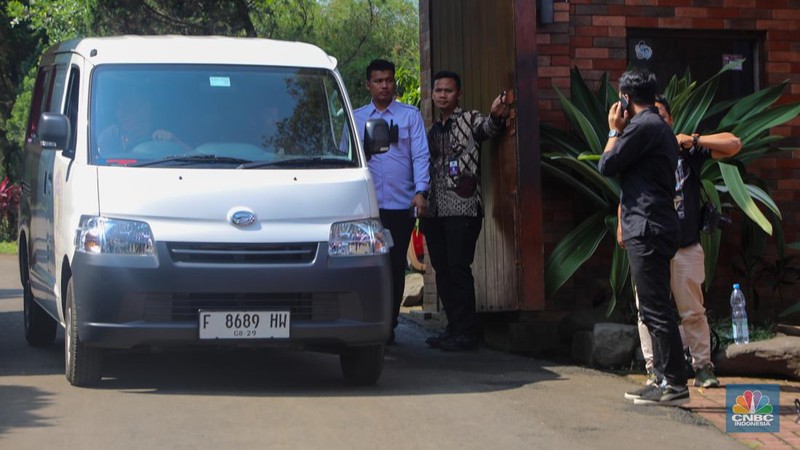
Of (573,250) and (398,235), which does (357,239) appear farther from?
(398,235)

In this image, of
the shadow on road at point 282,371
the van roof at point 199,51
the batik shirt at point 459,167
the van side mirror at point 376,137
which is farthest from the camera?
the batik shirt at point 459,167

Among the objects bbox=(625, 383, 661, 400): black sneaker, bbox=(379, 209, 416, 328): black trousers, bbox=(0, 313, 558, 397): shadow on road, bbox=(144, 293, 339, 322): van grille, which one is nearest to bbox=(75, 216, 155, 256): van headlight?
bbox=(144, 293, 339, 322): van grille

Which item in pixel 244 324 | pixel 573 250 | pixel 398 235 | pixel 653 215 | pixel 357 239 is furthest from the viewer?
pixel 398 235

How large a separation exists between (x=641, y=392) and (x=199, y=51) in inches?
138

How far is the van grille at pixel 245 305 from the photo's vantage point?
7.92 m

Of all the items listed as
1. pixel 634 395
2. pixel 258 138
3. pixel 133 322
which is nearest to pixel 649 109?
pixel 634 395

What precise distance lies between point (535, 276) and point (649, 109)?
227 cm

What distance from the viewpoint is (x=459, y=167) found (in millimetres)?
10555

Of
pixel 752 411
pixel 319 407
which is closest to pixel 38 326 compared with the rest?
pixel 319 407

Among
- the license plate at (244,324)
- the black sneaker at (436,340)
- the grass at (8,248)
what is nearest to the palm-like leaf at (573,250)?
the black sneaker at (436,340)

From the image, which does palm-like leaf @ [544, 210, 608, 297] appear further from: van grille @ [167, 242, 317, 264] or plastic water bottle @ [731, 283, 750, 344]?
van grille @ [167, 242, 317, 264]

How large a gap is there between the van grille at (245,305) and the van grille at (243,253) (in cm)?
20

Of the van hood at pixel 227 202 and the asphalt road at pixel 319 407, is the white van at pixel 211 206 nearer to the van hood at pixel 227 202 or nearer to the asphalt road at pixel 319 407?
the van hood at pixel 227 202

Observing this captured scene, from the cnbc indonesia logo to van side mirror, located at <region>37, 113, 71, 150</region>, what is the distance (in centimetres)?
422
